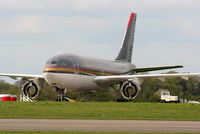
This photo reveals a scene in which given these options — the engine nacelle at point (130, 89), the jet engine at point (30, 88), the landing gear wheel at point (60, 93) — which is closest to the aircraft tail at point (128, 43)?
the engine nacelle at point (130, 89)

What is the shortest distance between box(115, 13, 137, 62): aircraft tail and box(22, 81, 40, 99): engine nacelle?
14338 mm

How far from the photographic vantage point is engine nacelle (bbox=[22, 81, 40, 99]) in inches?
2530

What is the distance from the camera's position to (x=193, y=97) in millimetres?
98750

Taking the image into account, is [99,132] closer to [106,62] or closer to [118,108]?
[118,108]

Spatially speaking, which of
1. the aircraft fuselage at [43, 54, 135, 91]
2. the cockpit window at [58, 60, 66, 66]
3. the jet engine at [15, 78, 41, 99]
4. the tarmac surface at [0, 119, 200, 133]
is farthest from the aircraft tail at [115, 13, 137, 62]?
the tarmac surface at [0, 119, 200, 133]

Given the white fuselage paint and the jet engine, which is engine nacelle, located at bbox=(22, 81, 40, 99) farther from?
the white fuselage paint

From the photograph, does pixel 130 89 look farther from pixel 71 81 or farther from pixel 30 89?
pixel 30 89

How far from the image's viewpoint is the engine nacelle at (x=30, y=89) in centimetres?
6425

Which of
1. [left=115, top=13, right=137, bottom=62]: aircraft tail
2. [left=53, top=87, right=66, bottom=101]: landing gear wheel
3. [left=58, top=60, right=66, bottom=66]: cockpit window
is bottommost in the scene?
[left=53, top=87, right=66, bottom=101]: landing gear wheel

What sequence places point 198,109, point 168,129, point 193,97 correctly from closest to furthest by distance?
point 168,129 < point 198,109 < point 193,97

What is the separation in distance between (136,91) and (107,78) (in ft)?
13.1

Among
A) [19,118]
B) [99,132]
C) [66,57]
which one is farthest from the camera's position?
[66,57]

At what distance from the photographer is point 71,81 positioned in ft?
202

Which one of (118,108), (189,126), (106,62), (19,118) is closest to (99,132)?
(189,126)
